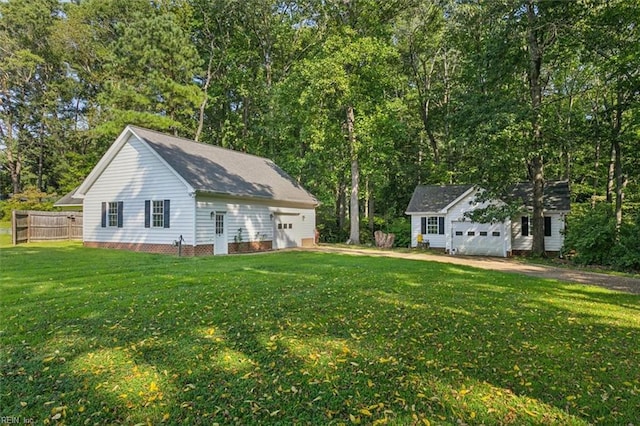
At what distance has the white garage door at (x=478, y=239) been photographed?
20062 millimetres

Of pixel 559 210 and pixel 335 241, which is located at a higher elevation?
pixel 559 210

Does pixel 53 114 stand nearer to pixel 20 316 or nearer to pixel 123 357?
pixel 20 316

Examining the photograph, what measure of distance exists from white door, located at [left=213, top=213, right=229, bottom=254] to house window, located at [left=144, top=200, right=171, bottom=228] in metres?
1.98

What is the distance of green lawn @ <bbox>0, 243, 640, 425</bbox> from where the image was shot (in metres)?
Answer: 3.16

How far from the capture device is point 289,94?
25.5 meters

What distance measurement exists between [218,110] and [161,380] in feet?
108

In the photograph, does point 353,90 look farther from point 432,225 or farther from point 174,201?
point 174,201

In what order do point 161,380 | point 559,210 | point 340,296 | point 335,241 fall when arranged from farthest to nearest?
point 335,241 → point 559,210 → point 340,296 → point 161,380

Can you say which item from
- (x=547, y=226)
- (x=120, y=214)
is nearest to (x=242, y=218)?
(x=120, y=214)

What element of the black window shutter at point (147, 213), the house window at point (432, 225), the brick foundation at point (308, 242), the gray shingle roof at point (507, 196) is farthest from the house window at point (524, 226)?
the black window shutter at point (147, 213)

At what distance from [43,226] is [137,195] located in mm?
8847

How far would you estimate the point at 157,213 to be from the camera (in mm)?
16594

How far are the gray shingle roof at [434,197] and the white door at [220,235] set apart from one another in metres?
11.2

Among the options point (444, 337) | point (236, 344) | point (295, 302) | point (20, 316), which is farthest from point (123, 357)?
point (444, 337)
